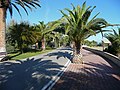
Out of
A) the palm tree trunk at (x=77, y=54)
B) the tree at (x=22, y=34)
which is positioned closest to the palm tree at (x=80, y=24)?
the palm tree trunk at (x=77, y=54)

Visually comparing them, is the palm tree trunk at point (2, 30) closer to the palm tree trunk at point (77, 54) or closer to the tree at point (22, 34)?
the palm tree trunk at point (77, 54)

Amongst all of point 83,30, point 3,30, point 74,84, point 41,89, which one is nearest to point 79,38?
point 83,30

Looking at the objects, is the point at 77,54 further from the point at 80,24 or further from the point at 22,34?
the point at 22,34

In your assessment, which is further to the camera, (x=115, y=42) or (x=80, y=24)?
(x=115, y=42)

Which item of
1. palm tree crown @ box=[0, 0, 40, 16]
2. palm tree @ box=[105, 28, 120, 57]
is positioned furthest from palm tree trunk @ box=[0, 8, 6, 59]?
palm tree @ box=[105, 28, 120, 57]

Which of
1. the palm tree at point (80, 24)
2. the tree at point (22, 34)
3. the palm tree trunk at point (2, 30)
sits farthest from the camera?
the tree at point (22, 34)

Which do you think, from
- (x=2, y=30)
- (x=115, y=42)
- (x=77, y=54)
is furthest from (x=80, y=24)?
(x=115, y=42)

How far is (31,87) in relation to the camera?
459 inches

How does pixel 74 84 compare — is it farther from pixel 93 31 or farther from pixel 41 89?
pixel 93 31

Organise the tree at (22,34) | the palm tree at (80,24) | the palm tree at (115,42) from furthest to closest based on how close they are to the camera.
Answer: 1. the tree at (22,34)
2. the palm tree at (115,42)
3. the palm tree at (80,24)

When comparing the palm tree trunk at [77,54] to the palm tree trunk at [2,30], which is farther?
the palm tree trunk at [2,30]

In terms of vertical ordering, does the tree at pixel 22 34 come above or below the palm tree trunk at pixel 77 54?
above

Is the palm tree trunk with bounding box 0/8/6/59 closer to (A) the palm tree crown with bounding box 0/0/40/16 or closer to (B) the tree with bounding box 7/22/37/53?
(A) the palm tree crown with bounding box 0/0/40/16

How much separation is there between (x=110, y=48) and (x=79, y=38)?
65.8 feet
